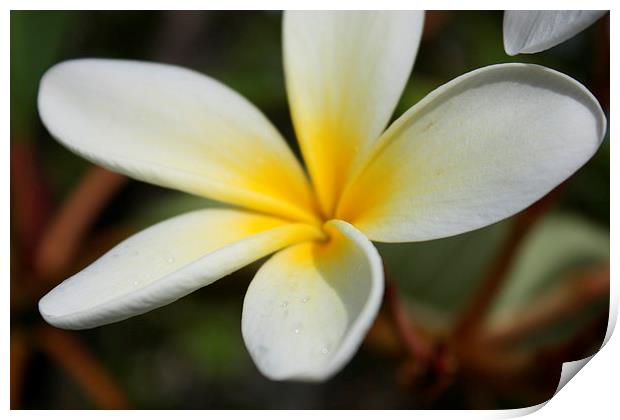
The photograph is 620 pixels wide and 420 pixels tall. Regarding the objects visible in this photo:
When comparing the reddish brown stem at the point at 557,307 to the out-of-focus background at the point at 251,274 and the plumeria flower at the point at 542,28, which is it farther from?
the plumeria flower at the point at 542,28

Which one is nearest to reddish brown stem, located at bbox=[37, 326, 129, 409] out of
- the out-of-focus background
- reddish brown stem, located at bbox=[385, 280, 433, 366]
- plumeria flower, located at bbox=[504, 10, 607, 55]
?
the out-of-focus background

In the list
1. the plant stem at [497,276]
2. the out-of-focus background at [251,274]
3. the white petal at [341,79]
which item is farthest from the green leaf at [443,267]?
the white petal at [341,79]

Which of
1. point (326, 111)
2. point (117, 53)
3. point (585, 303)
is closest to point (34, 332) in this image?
point (117, 53)

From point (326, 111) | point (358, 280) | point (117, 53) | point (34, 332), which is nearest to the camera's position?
point (358, 280)

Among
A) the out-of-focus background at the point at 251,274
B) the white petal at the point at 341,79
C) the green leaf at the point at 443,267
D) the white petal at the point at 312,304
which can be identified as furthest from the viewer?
the green leaf at the point at 443,267

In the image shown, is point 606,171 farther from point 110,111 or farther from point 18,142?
point 18,142

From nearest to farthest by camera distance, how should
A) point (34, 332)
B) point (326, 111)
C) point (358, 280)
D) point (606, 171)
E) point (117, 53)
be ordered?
point (358, 280), point (326, 111), point (606, 171), point (34, 332), point (117, 53)
